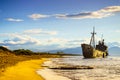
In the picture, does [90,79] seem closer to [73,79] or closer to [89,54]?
[73,79]

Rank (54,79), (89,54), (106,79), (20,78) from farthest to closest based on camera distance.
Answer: (89,54)
(106,79)
(54,79)
(20,78)

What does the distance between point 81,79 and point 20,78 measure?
28.1ft

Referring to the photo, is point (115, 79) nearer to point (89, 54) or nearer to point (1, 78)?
point (1, 78)

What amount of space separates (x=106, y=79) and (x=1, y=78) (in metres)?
14.0

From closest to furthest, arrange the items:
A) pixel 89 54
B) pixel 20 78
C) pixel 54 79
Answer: pixel 20 78
pixel 54 79
pixel 89 54

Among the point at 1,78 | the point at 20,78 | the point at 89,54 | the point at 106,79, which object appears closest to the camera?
the point at 1,78

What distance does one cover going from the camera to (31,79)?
30.5 meters

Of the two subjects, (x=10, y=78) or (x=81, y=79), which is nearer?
(x=10, y=78)

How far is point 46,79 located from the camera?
3183cm

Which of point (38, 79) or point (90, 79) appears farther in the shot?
point (90, 79)

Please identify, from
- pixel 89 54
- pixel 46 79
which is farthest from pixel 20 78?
pixel 89 54

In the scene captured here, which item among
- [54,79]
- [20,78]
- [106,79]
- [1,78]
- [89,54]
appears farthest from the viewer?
[89,54]

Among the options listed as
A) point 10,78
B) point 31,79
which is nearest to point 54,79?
point 31,79

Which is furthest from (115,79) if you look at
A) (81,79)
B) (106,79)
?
(81,79)
